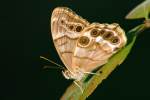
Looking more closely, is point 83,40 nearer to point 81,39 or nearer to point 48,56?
point 81,39

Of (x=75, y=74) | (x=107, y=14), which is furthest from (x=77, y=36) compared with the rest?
(x=107, y=14)

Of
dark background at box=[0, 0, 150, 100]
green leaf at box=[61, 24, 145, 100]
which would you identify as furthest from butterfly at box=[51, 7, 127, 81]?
dark background at box=[0, 0, 150, 100]

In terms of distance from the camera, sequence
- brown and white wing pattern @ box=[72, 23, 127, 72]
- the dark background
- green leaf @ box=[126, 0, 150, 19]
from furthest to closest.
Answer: the dark background
brown and white wing pattern @ box=[72, 23, 127, 72]
green leaf @ box=[126, 0, 150, 19]

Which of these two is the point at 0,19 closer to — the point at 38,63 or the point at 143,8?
the point at 38,63

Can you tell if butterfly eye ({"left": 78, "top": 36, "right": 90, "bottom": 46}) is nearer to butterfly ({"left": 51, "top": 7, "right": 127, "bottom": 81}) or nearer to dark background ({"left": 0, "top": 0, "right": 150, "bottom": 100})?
butterfly ({"left": 51, "top": 7, "right": 127, "bottom": 81})

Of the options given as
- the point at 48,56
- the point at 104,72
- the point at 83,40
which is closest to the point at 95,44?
the point at 83,40

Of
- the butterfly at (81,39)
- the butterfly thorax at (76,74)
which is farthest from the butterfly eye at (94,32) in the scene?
the butterfly thorax at (76,74)
